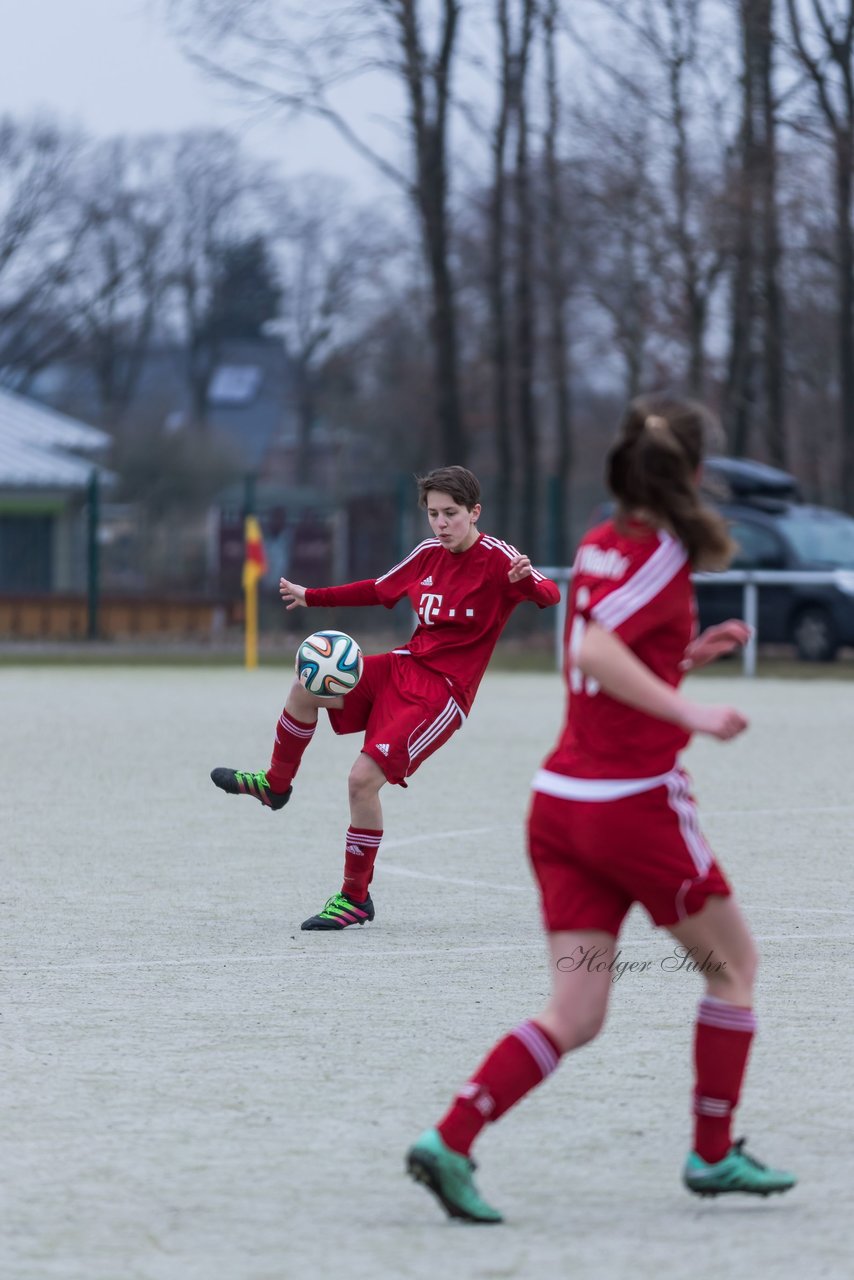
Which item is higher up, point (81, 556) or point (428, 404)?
point (428, 404)

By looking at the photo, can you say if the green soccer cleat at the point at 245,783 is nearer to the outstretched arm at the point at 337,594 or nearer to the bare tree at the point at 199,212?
the outstretched arm at the point at 337,594

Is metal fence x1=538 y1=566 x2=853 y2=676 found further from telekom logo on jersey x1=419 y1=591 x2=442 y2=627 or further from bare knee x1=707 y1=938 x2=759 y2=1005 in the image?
bare knee x1=707 y1=938 x2=759 y2=1005

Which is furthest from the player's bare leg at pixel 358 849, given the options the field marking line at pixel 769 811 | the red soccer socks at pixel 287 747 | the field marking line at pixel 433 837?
the field marking line at pixel 769 811

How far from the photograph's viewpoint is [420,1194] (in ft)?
14.6

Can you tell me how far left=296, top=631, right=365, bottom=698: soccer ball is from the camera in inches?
307

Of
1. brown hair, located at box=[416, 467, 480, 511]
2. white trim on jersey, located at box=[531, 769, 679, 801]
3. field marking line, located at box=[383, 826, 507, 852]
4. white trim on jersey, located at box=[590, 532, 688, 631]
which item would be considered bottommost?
field marking line, located at box=[383, 826, 507, 852]

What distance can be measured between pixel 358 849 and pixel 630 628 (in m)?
3.71

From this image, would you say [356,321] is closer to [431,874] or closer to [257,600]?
[257,600]

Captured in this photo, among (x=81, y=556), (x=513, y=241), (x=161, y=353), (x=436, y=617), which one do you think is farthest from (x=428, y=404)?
(x=436, y=617)

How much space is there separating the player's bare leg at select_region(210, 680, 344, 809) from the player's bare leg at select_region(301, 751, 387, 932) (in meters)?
0.36

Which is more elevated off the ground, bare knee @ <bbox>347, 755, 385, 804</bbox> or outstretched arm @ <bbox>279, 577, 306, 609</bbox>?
outstretched arm @ <bbox>279, 577, 306, 609</bbox>

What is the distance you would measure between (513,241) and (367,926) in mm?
32876

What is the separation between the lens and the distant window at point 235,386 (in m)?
84.2

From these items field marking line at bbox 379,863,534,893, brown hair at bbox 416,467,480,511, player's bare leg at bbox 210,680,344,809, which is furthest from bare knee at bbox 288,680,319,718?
field marking line at bbox 379,863,534,893
